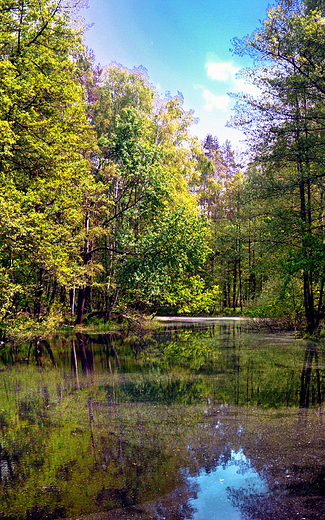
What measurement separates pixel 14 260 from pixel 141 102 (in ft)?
62.3

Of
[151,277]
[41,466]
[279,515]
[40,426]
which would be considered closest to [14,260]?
[151,277]

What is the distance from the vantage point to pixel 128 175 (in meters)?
25.5

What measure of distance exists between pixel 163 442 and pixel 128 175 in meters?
21.2

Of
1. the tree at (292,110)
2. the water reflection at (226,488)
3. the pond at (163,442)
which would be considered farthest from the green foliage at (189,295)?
the water reflection at (226,488)

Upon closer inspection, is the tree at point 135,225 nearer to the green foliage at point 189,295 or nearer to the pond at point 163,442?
the green foliage at point 189,295

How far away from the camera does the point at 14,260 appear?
19.8 metres

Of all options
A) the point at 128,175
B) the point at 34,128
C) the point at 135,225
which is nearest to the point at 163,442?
the point at 34,128

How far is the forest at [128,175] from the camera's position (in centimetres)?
1609

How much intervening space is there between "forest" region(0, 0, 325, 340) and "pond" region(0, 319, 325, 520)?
7.00 meters

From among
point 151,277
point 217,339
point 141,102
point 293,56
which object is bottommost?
point 217,339

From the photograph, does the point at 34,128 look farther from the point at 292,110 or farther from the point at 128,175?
the point at 292,110

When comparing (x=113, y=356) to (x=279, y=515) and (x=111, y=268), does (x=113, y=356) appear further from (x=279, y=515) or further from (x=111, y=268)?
(x=111, y=268)

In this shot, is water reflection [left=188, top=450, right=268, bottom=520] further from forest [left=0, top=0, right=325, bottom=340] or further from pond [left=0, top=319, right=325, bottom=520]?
forest [left=0, top=0, right=325, bottom=340]

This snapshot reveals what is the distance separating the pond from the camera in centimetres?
406
